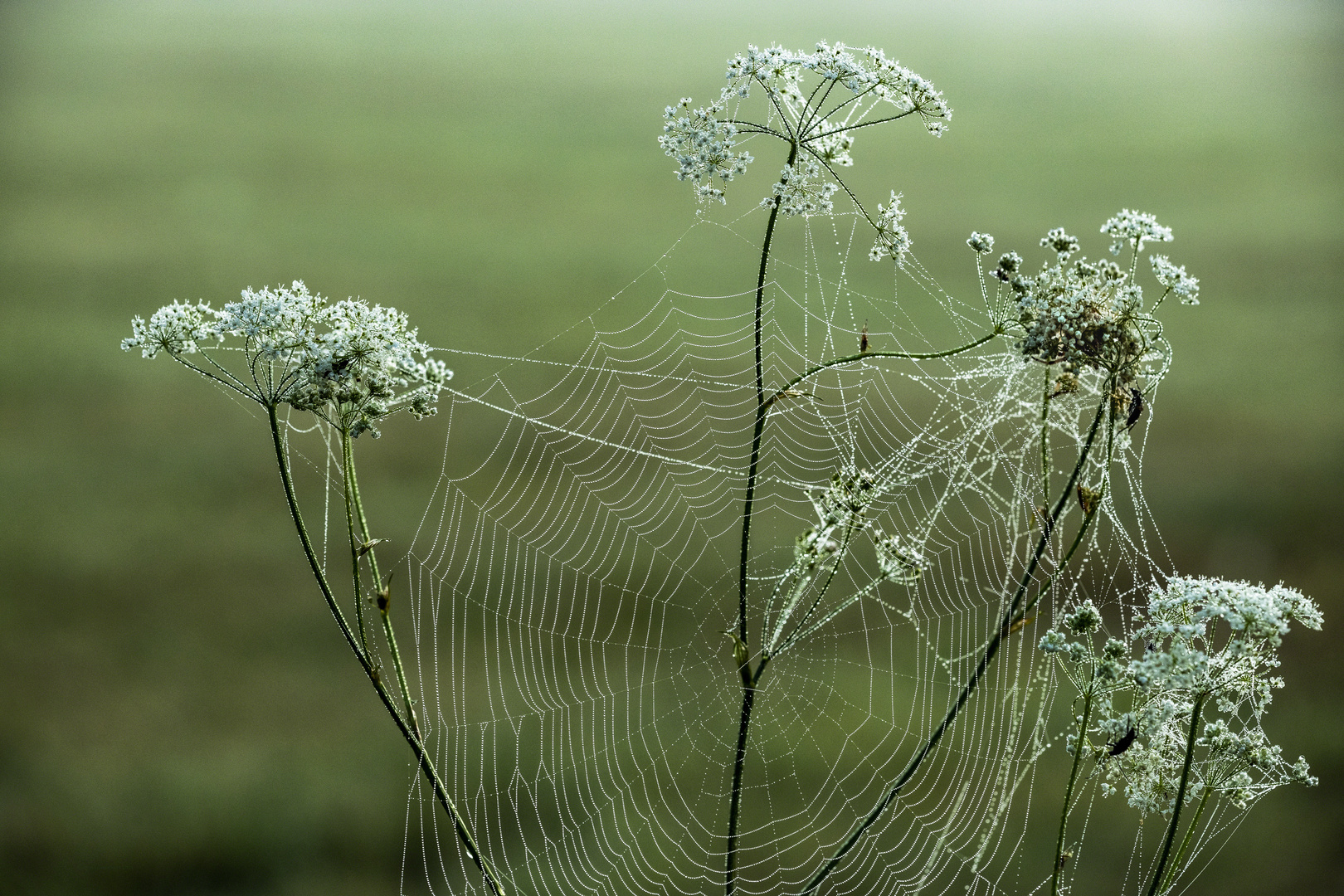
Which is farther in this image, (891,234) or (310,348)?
(891,234)

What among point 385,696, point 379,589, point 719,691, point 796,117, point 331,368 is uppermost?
point 796,117

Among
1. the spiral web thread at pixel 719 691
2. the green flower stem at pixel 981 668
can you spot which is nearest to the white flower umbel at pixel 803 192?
the green flower stem at pixel 981 668

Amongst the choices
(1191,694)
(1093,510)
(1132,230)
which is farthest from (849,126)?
(1191,694)

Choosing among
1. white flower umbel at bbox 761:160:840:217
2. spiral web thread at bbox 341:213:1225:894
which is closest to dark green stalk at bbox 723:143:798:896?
white flower umbel at bbox 761:160:840:217

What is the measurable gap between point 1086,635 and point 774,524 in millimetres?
4549

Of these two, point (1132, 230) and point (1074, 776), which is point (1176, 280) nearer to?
point (1132, 230)

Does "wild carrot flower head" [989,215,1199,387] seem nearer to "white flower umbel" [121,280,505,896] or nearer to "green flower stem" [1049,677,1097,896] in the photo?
"green flower stem" [1049,677,1097,896]

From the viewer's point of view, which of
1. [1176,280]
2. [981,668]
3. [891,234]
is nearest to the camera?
[981,668]

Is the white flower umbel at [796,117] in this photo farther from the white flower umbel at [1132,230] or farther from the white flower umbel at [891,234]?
the white flower umbel at [1132,230]

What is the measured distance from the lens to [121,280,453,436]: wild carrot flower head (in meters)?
1.58

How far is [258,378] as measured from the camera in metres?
1.64

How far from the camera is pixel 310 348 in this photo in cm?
159

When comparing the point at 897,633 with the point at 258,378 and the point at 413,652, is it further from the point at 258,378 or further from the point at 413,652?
the point at 258,378

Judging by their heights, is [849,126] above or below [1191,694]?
above
